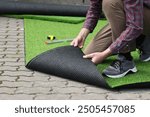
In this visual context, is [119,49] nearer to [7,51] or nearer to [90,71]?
[90,71]

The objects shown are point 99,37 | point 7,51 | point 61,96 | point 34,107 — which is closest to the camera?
point 34,107

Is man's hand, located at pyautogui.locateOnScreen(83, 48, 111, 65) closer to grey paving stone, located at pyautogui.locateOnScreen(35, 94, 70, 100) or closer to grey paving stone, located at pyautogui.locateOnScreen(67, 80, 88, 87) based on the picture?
grey paving stone, located at pyautogui.locateOnScreen(67, 80, 88, 87)

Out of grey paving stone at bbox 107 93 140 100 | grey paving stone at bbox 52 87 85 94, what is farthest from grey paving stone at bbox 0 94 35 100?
grey paving stone at bbox 107 93 140 100

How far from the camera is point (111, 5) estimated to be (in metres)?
3.91

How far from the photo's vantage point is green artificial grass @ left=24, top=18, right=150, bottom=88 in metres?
3.89

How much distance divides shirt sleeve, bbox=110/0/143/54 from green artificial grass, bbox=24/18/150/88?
0.95 feet

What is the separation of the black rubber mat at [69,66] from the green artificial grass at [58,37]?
6.0 inches

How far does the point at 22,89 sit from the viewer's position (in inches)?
147

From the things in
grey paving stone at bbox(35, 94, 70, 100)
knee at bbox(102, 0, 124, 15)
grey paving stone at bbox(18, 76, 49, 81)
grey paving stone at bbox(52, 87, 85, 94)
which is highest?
knee at bbox(102, 0, 124, 15)

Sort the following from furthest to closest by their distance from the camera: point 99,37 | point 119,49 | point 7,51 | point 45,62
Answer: point 7,51 < point 99,37 < point 45,62 < point 119,49

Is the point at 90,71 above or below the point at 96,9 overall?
below

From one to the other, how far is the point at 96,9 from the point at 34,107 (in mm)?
1322

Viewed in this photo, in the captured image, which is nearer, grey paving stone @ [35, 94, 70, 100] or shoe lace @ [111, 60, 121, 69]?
grey paving stone @ [35, 94, 70, 100]

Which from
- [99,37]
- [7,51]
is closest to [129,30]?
[99,37]
